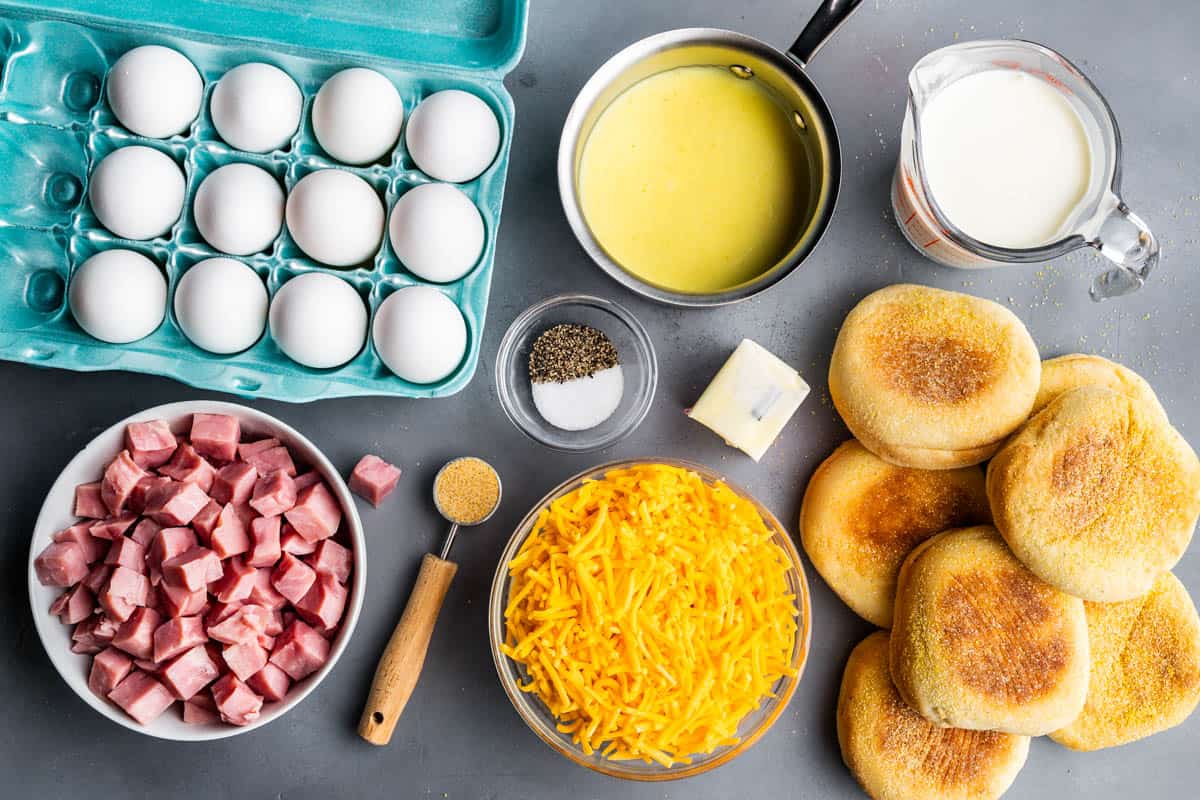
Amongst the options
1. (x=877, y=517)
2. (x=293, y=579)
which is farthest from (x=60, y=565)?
(x=877, y=517)

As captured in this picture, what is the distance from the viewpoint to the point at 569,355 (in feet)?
5.63

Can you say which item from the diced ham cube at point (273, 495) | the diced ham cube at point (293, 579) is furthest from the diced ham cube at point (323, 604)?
the diced ham cube at point (273, 495)

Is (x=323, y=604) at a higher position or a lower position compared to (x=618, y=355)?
lower

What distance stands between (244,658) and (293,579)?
15 centimetres

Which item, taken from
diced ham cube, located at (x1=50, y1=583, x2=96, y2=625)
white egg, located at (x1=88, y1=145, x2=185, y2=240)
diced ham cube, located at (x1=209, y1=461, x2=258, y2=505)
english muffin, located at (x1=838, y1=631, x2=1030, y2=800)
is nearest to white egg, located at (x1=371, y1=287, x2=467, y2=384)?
diced ham cube, located at (x1=209, y1=461, x2=258, y2=505)

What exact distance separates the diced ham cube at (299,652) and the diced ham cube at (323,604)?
0.08 ft

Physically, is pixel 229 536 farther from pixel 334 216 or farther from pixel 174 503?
pixel 334 216

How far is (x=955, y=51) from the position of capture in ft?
5.17

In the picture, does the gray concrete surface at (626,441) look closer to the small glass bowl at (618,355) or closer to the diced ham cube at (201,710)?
the small glass bowl at (618,355)

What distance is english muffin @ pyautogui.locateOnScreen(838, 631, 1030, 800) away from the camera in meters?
1.63

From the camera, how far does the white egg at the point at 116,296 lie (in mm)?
1481

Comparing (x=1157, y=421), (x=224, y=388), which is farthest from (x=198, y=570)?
(x=1157, y=421)

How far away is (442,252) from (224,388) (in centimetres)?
46

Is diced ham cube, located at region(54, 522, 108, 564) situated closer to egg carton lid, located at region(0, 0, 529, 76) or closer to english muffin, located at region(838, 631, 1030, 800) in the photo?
egg carton lid, located at region(0, 0, 529, 76)
